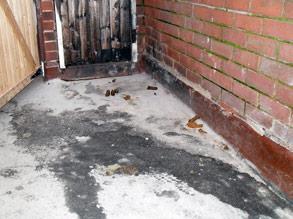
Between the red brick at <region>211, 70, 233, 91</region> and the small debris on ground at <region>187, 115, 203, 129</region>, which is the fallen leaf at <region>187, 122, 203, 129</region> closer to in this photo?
the small debris on ground at <region>187, 115, 203, 129</region>

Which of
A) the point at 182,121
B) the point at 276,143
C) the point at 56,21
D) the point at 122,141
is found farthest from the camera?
the point at 56,21

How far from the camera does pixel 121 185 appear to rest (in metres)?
2.60

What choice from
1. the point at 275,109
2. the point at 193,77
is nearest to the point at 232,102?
the point at 275,109

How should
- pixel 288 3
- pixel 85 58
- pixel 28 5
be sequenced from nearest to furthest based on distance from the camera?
pixel 288 3 < pixel 28 5 < pixel 85 58

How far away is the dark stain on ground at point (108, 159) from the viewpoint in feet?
8.05

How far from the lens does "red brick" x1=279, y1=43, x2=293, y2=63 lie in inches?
90.8

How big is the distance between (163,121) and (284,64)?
5.13ft

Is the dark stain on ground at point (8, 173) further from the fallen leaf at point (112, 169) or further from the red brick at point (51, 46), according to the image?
the red brick at point (51, 46)

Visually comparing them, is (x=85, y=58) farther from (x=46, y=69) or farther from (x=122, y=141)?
(x=122, y=141)

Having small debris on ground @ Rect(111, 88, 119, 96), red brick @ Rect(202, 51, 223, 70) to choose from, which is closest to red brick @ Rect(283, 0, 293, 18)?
red brick @ Rect(202, 51, 223, 70)

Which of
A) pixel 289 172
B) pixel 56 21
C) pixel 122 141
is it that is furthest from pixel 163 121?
pixel 56 21

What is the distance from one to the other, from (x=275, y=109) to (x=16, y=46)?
2973mm

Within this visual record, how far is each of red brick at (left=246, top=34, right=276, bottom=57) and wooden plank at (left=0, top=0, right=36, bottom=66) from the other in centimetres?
255

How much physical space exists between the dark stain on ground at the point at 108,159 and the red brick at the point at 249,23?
109 centimetres
